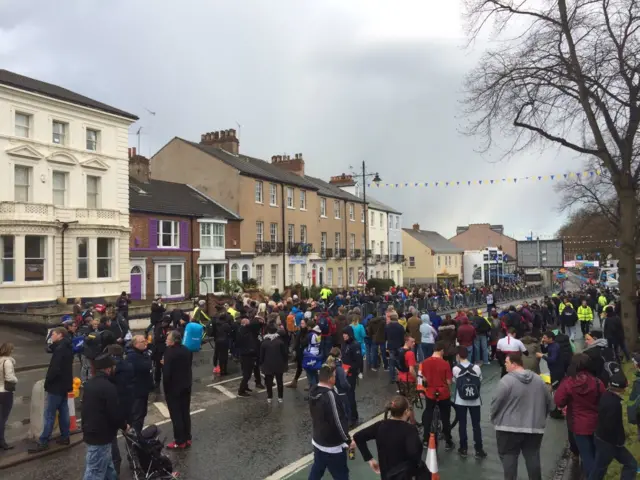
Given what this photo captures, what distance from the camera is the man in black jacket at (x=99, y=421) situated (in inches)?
229

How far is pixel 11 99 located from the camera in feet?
77.3

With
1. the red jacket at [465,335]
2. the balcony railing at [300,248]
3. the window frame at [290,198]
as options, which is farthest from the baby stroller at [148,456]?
the window frame at [290,198]

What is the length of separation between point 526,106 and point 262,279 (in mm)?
27486

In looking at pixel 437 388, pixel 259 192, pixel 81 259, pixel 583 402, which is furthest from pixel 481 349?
pixel 259 192

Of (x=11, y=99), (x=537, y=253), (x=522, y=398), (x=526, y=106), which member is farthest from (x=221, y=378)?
(x=537, y=253)

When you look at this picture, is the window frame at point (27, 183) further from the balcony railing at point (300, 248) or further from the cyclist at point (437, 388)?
the cyclist at point (437, 388)

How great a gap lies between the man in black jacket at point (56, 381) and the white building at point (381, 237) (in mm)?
45814

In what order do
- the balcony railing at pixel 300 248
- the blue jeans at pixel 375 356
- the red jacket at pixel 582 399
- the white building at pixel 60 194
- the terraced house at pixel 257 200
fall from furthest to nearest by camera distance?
1. the balcony railing at pixel 300 248
2. the terraced house at pixel 257 200
3. the white building at pixel 60 194
4. the blue jeans at pixel 375 356
5. the red jacket at pixel 582 399

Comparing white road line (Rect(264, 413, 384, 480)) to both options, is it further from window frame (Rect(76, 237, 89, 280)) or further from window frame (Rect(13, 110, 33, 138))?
window frame (Rect(13, 110, 33, 138))

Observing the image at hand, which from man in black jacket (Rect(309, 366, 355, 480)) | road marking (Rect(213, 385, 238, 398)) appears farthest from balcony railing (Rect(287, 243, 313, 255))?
man in black jacket (Rect(309, 366, 355, 480))

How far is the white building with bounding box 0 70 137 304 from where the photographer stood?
77.2 ft

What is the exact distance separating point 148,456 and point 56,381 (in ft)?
7.45

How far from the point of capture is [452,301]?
118 feet

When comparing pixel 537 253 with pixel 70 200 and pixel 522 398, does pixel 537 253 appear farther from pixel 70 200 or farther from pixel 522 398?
pixel 522 398
